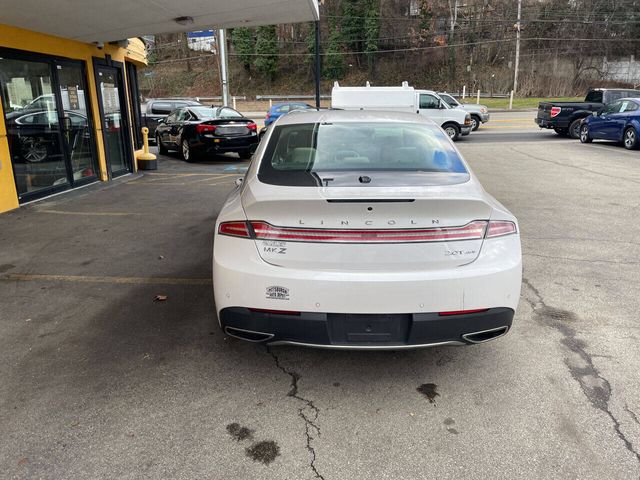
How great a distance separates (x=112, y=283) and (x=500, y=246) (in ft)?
12.3

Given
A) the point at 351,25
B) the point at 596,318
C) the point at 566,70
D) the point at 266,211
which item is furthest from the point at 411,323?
the point at 351,25

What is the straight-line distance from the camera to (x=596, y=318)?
404 centimetres

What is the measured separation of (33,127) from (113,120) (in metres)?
3.01

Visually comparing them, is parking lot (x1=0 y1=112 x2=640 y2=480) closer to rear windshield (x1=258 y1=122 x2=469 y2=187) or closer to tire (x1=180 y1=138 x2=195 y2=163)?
rear windshield (x1=258 y1=122 x2=469 y2=187)

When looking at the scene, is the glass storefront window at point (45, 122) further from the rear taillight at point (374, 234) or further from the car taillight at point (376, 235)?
the car taillight at point (376, 235)

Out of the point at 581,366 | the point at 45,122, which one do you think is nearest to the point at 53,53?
the point at 45,122

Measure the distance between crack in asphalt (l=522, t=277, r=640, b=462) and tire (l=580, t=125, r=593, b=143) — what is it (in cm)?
1560

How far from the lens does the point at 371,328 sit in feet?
9.06

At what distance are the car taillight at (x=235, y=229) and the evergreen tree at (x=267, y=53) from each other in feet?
198

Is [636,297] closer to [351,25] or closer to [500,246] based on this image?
[500,246]

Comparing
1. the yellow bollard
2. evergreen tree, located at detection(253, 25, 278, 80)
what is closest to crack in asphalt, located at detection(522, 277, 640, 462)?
the yellow bollard

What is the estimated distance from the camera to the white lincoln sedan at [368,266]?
2.71 metres

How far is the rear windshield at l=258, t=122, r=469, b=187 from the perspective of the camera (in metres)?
3.14

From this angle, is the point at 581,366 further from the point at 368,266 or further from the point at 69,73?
the point at 69,73
